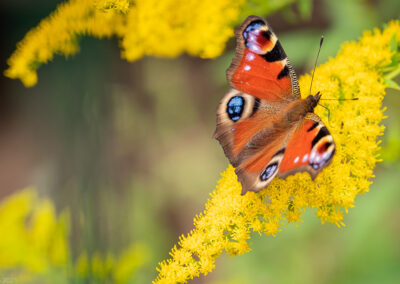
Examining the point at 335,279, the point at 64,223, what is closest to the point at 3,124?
the point at 64,223

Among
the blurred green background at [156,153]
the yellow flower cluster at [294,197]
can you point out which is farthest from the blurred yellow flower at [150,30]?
the yellow flower cluster at [294,197]

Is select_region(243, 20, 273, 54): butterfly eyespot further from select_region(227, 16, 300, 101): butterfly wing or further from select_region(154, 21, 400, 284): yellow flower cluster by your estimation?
select_region(154, 21, 400, 284): yellow flower cluster

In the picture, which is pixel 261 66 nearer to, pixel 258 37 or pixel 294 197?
pixel 258 37

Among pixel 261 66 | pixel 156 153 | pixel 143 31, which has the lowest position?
pixel 261 66

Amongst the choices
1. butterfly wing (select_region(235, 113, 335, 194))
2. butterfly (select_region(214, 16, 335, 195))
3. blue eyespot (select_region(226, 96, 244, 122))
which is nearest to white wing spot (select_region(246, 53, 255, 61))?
butterfly (select_region(214, 16, 335, 195))

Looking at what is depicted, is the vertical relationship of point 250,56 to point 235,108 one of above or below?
above

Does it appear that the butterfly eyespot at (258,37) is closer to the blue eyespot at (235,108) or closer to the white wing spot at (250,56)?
the white wing spot at (250,56)

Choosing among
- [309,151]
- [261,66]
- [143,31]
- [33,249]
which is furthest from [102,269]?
[143,31]
